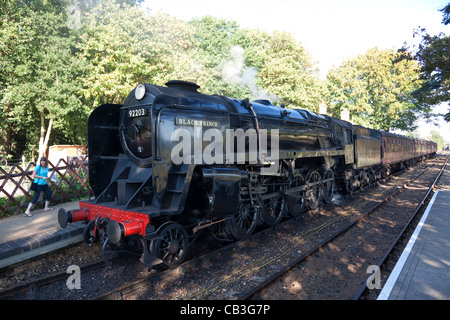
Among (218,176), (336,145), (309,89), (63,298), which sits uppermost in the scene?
(309,89)

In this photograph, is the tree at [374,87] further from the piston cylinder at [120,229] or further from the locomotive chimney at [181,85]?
the piston cylinder at [120,229]

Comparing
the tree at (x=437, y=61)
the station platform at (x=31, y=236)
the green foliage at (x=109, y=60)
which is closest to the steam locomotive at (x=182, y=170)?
the station platform at (x=31, y=236)

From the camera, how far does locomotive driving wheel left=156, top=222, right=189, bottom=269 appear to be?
441 centimetres

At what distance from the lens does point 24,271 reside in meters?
5.01

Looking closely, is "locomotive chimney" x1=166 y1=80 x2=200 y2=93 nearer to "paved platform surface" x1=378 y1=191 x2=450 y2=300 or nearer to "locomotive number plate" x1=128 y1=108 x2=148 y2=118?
"locomotive number plate" x1=128 y1=108 x2=148 y2=118

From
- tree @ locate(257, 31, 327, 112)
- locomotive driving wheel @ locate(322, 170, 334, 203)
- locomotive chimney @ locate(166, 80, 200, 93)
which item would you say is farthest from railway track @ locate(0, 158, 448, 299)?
tree @ locate(257, 31, 327, 112)

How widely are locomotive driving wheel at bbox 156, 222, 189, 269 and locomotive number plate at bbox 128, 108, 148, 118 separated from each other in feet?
6.40

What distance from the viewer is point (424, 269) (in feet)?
14.7

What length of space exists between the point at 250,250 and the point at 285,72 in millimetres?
18091

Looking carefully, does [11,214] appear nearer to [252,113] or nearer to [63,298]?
[63,298]

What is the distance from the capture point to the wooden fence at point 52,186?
8086 mm

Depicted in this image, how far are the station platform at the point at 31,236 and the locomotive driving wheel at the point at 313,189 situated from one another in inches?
239
